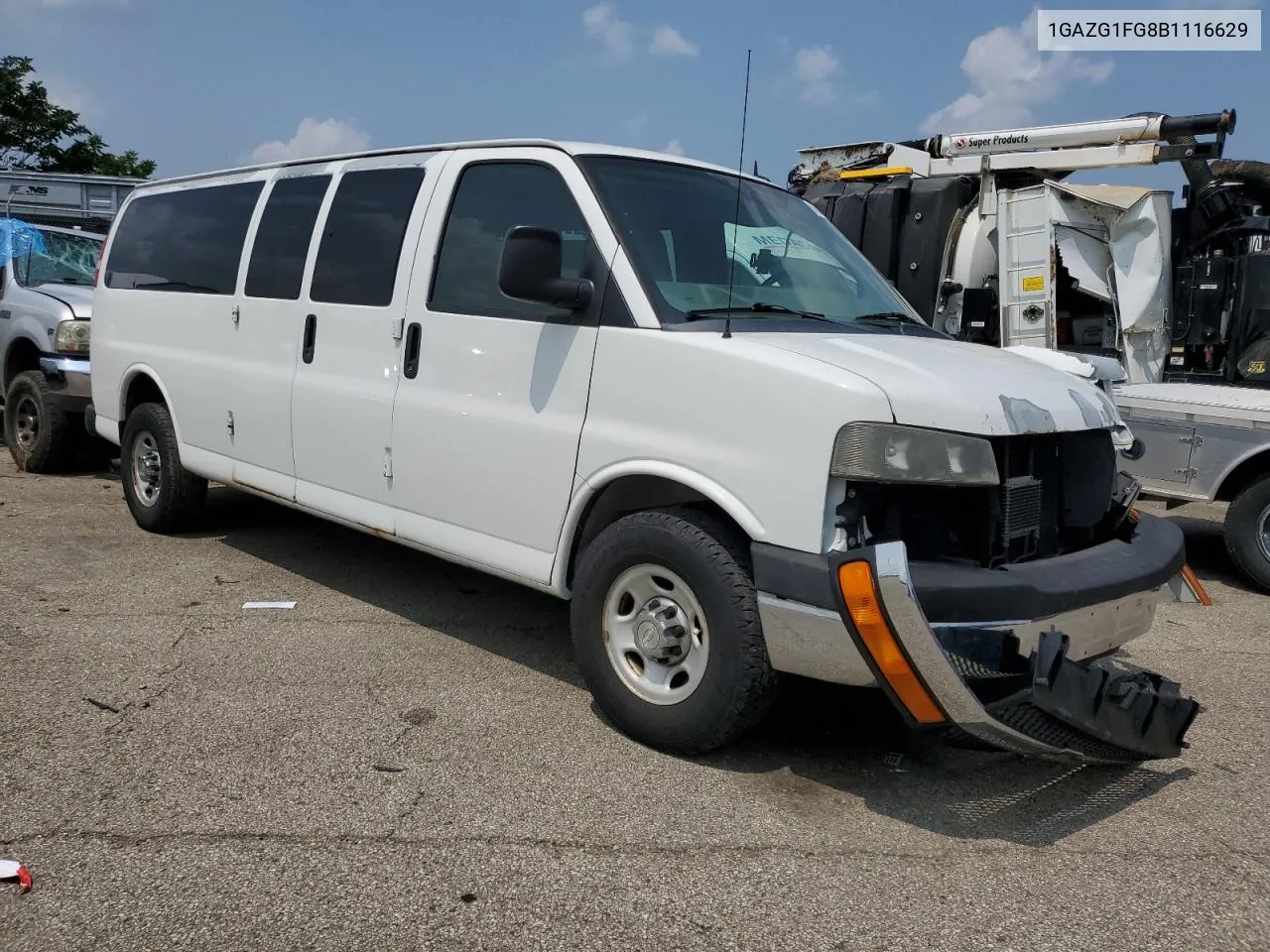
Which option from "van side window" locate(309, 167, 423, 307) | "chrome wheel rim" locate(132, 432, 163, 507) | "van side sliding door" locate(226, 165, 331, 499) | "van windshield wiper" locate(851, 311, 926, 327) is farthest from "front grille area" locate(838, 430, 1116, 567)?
"chrome wheel rim" locate(132, 432, 163, 507)

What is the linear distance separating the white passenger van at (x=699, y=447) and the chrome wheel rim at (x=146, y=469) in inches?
59.9

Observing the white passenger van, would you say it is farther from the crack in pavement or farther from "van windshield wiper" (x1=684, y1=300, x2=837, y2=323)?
the crack in pavement

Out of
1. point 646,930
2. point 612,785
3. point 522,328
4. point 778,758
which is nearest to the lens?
point 646,930

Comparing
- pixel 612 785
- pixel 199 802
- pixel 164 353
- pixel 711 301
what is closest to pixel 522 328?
pixel 711 301

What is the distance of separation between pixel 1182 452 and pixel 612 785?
4824 millimetres

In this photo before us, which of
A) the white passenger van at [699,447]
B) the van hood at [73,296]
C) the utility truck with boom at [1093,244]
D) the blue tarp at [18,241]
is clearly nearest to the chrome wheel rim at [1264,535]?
the utility truck with boom at [1093,244]

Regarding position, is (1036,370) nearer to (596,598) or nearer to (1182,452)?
(596,598)

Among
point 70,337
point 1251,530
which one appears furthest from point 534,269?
point 70,337

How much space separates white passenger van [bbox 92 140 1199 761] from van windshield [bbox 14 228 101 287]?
5.30 metres

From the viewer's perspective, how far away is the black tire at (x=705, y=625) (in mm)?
3523

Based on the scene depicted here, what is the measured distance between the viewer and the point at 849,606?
10.5 ft

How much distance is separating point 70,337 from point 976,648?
7.86 m

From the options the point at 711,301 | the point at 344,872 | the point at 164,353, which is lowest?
the point at 344,872

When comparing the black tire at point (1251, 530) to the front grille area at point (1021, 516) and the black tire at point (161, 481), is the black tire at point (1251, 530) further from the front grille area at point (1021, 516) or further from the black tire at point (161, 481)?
the black tire at point (161, 481)
